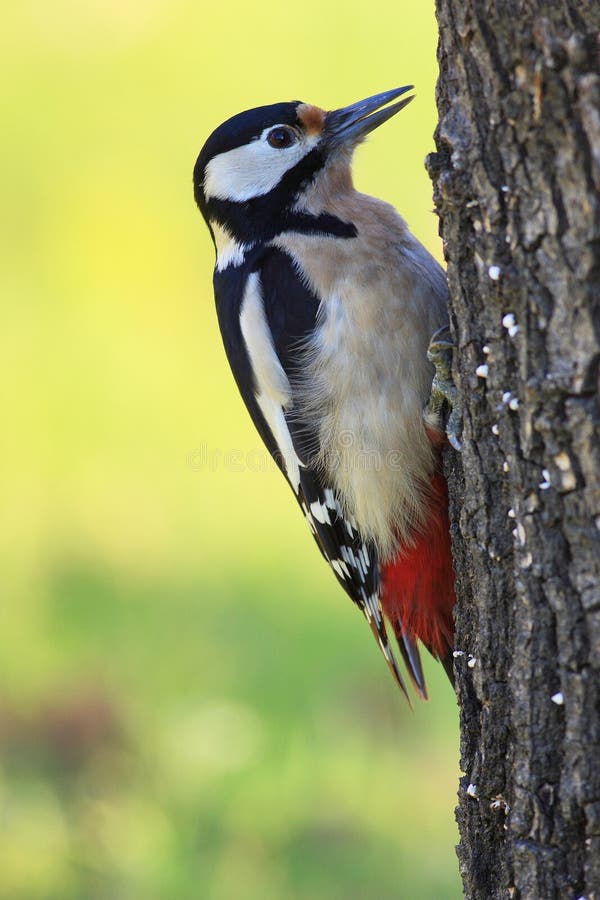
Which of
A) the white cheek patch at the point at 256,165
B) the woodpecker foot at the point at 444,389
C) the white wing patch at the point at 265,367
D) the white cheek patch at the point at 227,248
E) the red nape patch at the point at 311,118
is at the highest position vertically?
the red nape patch at the point at 311,118

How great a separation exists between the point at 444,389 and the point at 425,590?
698mm

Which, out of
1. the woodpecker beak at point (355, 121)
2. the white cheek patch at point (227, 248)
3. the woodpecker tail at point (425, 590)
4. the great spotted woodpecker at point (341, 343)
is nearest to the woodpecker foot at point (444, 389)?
the great spotted woodpecker at point (341, 343)

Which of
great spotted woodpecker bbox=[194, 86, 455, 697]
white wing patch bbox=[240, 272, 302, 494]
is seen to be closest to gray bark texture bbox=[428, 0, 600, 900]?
great spotted woodpecker bbox=[194, 86, 455, 697]

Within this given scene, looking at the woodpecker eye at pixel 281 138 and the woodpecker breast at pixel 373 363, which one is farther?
the woodpecker eye at pixel 281 138

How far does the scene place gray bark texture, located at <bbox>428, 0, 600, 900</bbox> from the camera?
2.09m

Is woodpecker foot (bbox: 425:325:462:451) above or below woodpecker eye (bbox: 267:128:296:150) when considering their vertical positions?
below

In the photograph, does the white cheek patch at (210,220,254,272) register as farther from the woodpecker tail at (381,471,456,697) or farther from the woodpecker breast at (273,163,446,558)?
the woodpecker tail at (381,471,456,697)

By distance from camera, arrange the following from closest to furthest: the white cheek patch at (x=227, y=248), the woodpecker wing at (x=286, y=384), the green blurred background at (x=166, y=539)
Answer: the woodpecker wing at (x=286, y=384) < the white cheek patch at (x=227, y=248) < the green blurred background at (x=166, y=539)

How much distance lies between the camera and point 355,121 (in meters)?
3.52

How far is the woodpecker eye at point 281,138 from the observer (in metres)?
3.51

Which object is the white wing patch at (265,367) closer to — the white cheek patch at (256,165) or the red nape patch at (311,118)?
the white cheek patch at (256,165)

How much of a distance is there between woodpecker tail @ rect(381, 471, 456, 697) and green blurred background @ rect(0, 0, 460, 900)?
727 mm

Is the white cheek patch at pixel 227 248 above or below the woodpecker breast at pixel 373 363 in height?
above

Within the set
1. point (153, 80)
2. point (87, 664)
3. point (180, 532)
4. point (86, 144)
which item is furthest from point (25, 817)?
point (153, 80)
